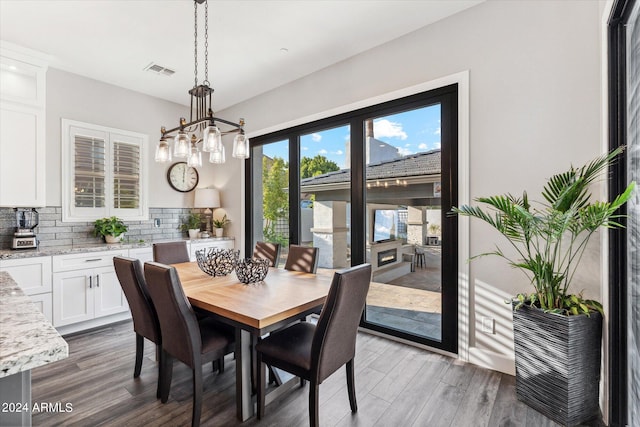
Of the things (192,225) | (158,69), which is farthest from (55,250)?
(158,69)

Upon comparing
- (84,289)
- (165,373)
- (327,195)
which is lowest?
(165,373)

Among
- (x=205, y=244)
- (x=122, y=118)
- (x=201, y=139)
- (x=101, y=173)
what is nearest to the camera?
(x=201, y=139)

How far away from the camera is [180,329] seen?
180 centimetres

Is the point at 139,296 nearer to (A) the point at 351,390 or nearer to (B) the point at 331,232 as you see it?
(A) the point at 351,390

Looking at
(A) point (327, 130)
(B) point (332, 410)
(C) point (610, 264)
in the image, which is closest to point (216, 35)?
(A) point (327, 130)

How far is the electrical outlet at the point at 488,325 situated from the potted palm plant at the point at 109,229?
13.3 feet

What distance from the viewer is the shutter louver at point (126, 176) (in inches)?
159

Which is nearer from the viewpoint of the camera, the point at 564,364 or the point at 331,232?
the point at 564,364

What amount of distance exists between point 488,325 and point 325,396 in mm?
1389

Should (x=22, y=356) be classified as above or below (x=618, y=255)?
below

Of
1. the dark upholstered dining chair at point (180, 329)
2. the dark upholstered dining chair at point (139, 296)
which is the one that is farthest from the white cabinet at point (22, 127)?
the dark upholstered dining chair at point (180, 329)

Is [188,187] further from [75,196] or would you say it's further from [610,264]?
[610,264]

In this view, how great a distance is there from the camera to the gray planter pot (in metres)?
1.79

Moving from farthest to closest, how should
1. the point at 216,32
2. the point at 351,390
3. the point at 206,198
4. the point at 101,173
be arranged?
the point at 206,198
the point at 101,173
the point at 216,32
the point at 351,390
